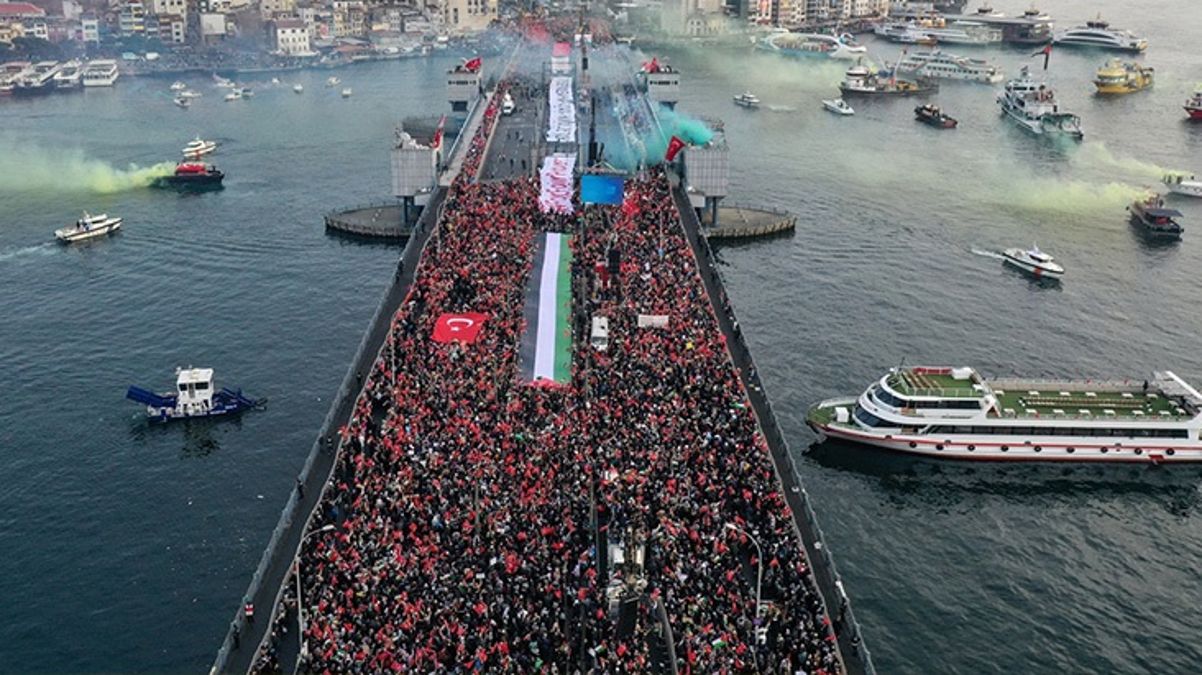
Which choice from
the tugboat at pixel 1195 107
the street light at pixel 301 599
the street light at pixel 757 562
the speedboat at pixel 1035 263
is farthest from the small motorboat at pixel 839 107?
the street light at pixel 301 599

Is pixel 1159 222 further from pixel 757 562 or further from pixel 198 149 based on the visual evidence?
pixel 198 149

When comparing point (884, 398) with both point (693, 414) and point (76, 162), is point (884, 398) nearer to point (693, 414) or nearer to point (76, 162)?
point (693, 414)

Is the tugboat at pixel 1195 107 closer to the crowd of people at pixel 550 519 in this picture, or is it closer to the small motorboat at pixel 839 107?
the small motorboat at pixel 839 107

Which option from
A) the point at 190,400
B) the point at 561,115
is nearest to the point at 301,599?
the point at 190,400

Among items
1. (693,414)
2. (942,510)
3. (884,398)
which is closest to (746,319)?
(884,398)

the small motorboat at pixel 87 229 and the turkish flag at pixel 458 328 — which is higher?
the turkish flag at pixel 458 328

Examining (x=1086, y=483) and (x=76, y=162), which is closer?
(x=1086, y=483)
